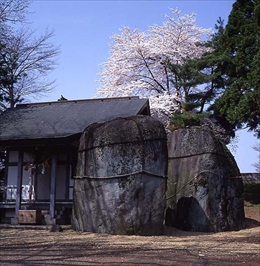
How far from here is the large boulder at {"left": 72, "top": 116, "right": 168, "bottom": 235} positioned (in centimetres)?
1175

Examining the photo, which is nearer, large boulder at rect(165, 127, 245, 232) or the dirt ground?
the dirt ground

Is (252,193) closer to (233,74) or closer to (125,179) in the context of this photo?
(233,74)

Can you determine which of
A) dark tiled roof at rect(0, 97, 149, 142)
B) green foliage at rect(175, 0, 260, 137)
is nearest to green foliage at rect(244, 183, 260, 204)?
green foliage at rect(175, 0, 260, 137)

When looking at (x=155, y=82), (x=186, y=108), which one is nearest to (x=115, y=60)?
(x=155, y=82)

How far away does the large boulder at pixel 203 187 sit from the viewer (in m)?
13.8

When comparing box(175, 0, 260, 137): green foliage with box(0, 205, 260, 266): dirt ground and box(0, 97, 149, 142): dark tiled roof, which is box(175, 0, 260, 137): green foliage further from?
box(0, 205, 260, 266): dirt ground

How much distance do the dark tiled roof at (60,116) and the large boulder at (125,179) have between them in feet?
10.2

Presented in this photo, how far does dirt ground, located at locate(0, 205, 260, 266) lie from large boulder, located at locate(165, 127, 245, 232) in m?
1.24

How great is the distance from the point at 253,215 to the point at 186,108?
6500mm

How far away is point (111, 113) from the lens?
17531 millimetres

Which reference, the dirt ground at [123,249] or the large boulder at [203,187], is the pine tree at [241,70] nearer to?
the large boulder at [203,187]

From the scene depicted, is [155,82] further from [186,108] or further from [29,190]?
[29,190]

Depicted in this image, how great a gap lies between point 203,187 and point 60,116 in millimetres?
6838

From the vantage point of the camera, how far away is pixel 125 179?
11.8 m
